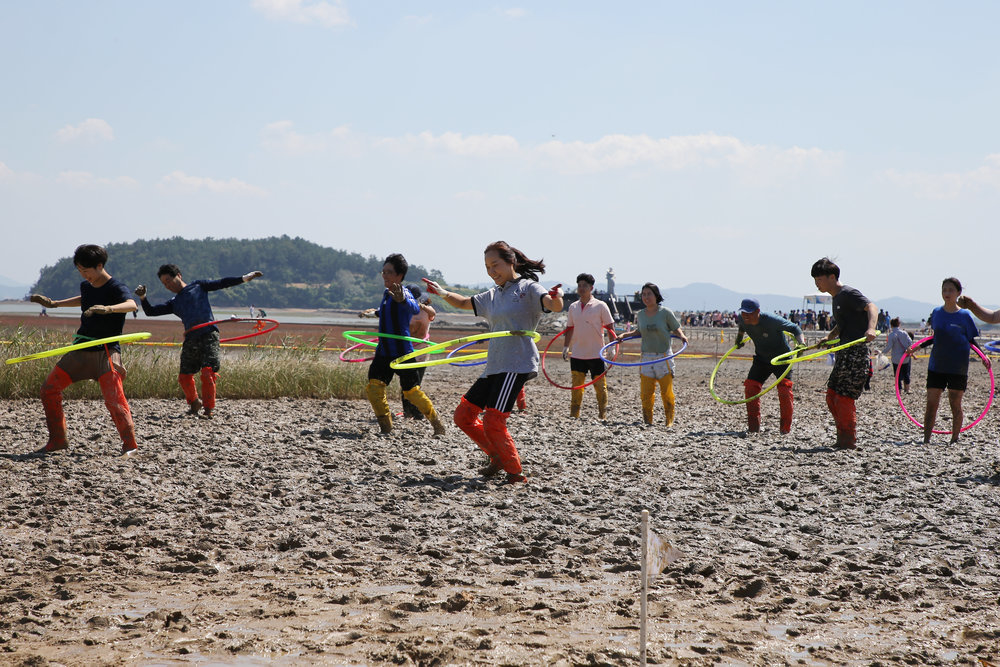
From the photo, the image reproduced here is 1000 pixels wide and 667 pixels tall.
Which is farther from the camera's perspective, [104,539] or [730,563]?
[104,539]

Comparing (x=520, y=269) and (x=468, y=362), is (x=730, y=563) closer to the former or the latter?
(x=520, y=269)

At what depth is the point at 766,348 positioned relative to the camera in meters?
10.6

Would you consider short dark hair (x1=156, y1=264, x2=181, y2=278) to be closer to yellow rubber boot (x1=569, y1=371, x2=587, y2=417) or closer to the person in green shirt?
yellow rubber boot (x1=569, y1=371, x2=587, y2=417)

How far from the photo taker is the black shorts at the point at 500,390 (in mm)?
6973

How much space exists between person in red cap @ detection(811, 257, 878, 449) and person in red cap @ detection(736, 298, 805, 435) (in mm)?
1246

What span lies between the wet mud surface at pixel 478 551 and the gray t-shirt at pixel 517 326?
3.06ft

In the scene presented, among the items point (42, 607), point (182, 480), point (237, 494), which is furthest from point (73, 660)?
point (182, 480)

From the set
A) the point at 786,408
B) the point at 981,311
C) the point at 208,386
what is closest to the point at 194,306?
the point at 208,386

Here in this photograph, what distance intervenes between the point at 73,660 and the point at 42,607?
0.79m

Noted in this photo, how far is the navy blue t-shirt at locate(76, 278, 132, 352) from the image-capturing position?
25.5ft

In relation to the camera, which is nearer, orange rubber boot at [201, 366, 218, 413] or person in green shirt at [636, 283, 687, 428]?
orange rubber boot at [201, 366, 218, 413]

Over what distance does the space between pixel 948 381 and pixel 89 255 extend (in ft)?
28.7

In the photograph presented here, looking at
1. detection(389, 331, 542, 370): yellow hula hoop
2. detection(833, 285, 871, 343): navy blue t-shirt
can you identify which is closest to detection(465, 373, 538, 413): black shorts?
detection(389, 331, 542, 370): yellow hula hoop

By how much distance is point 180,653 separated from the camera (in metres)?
3.64
